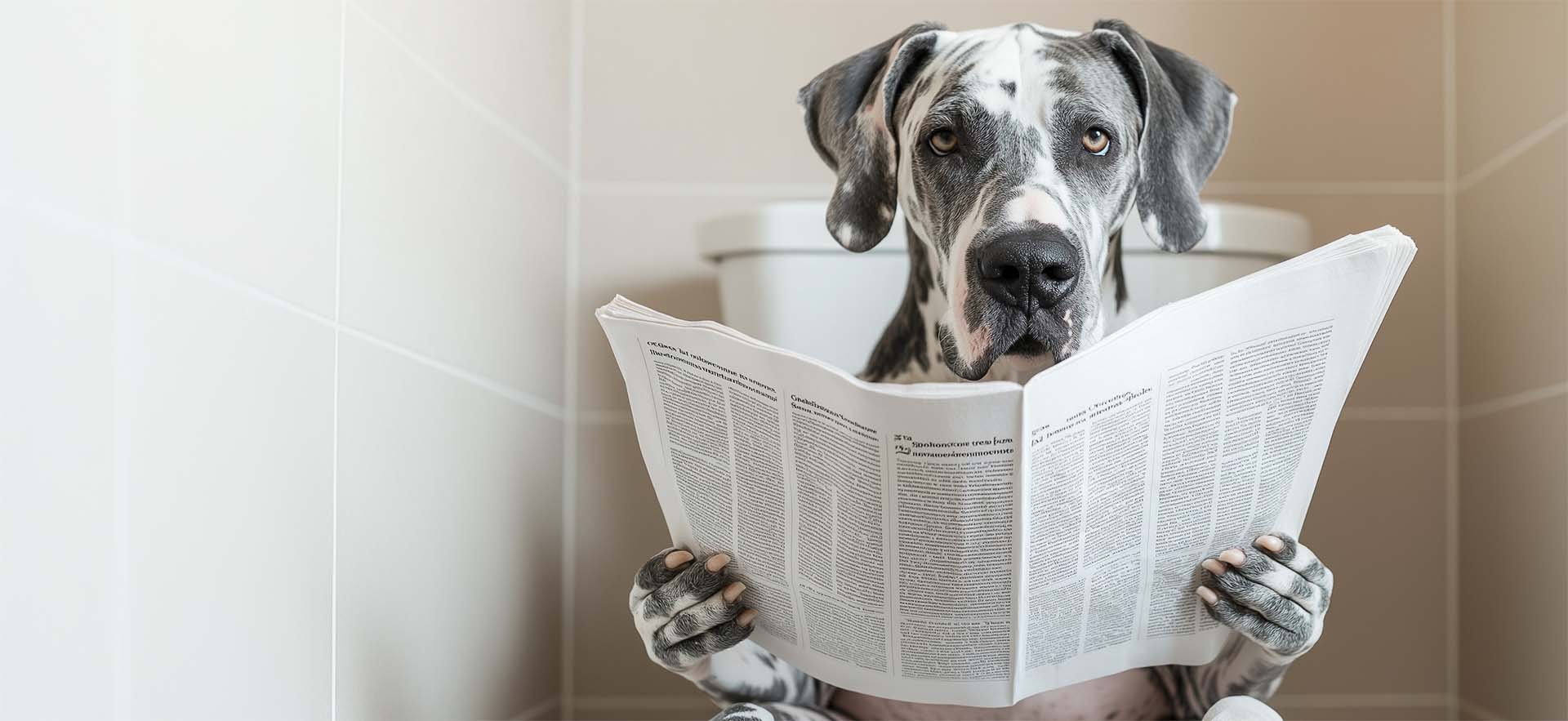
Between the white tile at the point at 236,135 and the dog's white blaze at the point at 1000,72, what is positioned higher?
Answer: the dog's white blaze at the point at 1000,72

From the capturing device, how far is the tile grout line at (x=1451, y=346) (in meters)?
1.53

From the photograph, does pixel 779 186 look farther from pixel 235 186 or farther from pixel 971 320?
Answer: pixel 235 186

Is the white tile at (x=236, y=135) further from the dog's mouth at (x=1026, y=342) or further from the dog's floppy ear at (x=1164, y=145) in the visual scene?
the dog's floppy ear at (x=1164, y=145)

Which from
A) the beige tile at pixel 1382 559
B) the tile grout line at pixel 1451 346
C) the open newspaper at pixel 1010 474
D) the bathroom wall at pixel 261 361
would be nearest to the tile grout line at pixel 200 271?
the bathroom wall at pixel 261 361

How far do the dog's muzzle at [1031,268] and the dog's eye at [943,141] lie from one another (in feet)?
0.40

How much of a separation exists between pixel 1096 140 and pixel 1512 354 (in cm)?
68

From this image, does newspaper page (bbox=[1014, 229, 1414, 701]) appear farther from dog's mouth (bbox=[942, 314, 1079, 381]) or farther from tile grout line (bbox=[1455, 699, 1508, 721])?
tile grout line (bbox=[1455, 699, 1508, 721])

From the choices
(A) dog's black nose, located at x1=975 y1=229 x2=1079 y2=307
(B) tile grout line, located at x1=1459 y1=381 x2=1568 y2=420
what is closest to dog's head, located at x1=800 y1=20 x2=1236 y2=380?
(A) dog's black nose, located at x1=975 y1=229 x2=1079 y2=307

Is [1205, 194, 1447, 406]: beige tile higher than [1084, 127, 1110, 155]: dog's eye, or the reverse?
[1084, 127, 1110, 155]: dog's eye

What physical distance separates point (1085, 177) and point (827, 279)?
46cm

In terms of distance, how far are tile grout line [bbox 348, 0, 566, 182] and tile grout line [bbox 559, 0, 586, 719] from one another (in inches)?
2.1

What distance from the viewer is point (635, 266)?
1627mm

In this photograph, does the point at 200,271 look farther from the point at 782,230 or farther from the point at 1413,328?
the point at 1413,328

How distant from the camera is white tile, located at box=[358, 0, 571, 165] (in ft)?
3.68
